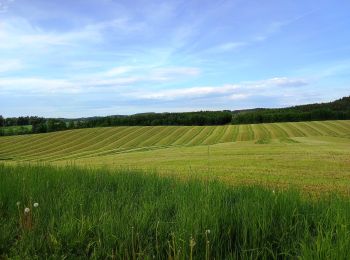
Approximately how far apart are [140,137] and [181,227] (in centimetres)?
7377

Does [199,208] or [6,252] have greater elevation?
[199,208]

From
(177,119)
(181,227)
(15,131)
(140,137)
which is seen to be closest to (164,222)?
(181,227)

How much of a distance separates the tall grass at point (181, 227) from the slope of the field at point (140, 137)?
188 ft

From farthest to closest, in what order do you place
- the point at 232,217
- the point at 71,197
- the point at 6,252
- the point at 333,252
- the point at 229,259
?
1. the point at 71,197
2. the point at 232,217
3. the point at 6,252
4. the point at 229,259
5. the point at 333,252

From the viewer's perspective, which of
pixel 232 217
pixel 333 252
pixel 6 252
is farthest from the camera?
pixel 232 217

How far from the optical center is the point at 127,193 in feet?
19.6

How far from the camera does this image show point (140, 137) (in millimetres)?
77438

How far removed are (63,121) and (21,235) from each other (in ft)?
342

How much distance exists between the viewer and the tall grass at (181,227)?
370cm

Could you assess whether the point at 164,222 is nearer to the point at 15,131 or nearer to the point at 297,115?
the point at 15,131

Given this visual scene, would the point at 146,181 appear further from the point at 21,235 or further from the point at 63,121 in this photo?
the point at 63,121

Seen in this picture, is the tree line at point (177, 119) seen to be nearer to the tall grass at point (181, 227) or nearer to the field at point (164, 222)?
the field at point (164, 222)

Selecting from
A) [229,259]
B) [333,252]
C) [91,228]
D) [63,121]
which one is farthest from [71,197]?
[63,121]

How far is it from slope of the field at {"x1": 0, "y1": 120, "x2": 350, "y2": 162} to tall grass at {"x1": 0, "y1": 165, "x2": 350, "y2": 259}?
57369 millimetres
